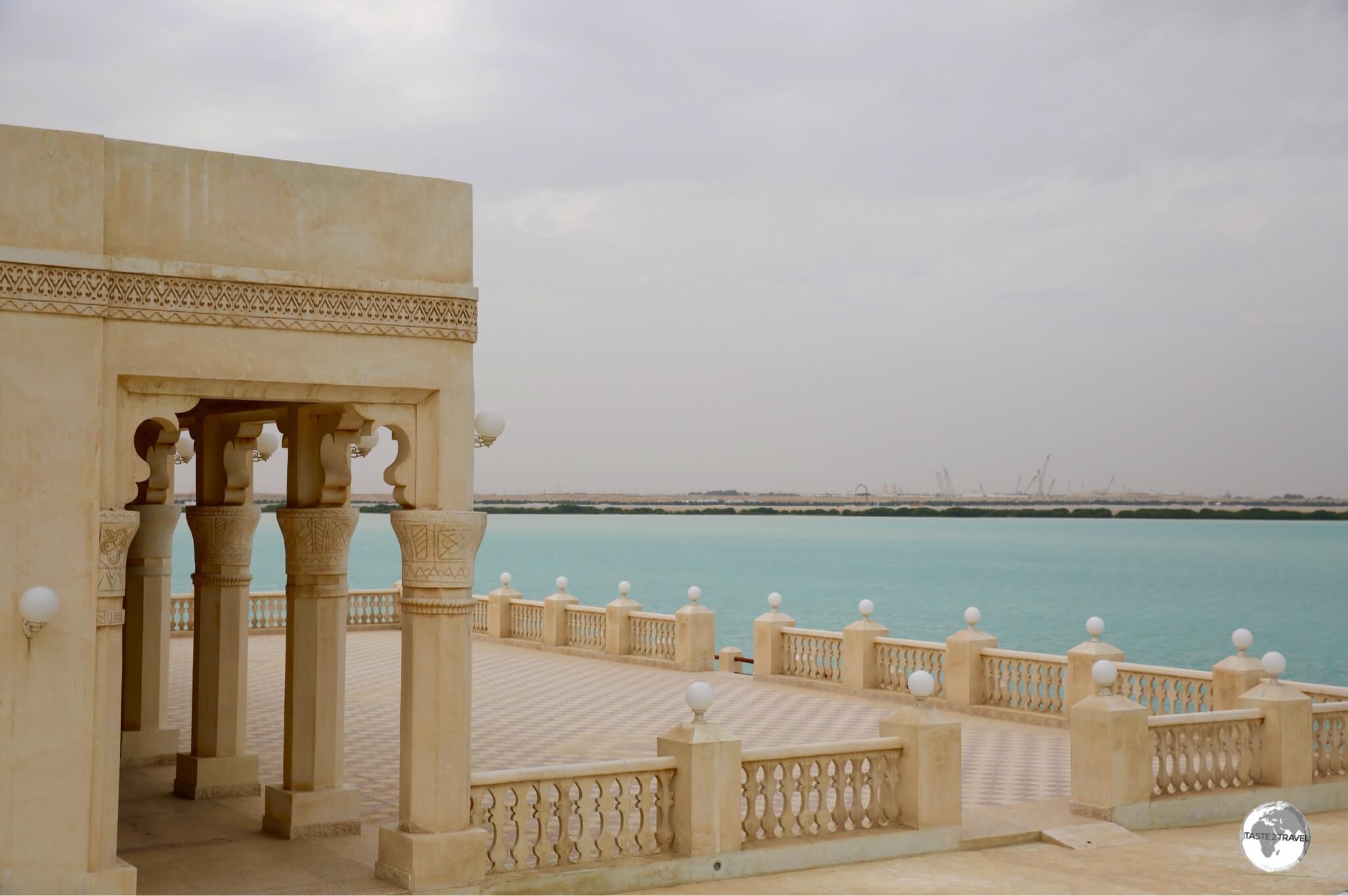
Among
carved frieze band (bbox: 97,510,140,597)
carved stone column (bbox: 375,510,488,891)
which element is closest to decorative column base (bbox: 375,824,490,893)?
carved stone column (bbox: 375,510,488,891)

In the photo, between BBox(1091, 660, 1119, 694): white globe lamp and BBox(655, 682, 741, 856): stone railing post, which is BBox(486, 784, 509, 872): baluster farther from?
BBox(1091, 660, 1119, 694): white globe lamp

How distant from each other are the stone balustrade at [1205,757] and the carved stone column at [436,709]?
17.3 ft

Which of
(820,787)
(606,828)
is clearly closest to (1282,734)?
(820,787)

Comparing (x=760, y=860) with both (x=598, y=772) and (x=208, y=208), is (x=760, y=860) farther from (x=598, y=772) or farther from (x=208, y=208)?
(x=208, y=208)

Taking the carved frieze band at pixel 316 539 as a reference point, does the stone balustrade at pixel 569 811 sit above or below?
below

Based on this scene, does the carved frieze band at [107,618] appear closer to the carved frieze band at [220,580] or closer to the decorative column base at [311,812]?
the decorative column base at [311,812]

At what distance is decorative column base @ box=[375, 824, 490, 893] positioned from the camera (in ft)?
27.2

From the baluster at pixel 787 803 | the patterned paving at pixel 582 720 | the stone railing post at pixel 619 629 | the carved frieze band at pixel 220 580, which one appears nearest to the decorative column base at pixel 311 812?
the patterned paving at pixel 582 720

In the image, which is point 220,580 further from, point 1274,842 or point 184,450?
point 1274,842

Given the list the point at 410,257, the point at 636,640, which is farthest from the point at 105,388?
the point at 636,640

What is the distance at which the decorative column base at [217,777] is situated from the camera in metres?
11.5

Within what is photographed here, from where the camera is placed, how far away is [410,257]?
8703mm

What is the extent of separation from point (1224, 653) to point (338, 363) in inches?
1978

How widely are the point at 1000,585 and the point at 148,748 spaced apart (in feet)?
257
